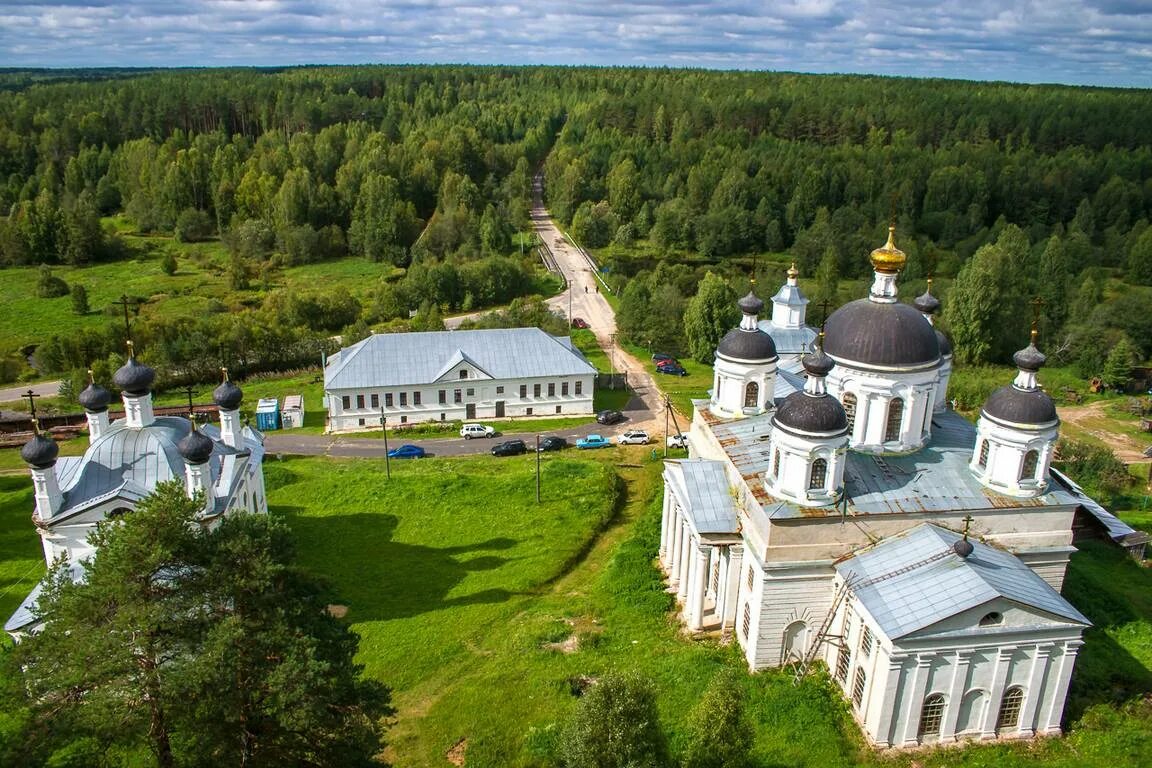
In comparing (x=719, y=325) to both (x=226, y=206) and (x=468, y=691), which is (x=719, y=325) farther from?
(x=226, y=206)

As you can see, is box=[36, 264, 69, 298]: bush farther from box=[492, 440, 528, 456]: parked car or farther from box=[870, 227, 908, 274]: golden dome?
box=[870, 227, 908, 274]: golden dome

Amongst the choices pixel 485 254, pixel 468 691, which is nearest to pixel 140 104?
pixel 485 254

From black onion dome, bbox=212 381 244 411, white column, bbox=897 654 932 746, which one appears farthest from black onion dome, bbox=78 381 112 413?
white column, bbox=897 654 932 746

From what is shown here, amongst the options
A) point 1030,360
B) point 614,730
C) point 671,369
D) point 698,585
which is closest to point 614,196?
point 671,369

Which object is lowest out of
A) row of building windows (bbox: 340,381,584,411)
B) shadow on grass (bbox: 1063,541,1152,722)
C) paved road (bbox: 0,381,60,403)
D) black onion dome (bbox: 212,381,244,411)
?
paved road (bbox: 0,381,60,403)

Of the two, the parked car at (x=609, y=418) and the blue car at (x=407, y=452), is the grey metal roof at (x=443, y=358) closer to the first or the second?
the parked car at (x=609, y=418)

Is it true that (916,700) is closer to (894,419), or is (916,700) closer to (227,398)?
(894,419)

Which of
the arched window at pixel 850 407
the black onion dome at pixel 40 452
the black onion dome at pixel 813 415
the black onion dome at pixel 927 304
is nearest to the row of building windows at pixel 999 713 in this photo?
the black onion dome at pixel 813 415
